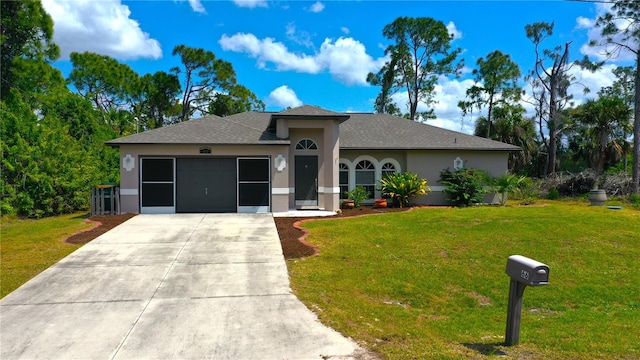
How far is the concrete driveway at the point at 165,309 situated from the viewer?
16.1 ft

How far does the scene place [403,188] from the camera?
17250 mm

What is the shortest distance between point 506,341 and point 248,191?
40.4ft

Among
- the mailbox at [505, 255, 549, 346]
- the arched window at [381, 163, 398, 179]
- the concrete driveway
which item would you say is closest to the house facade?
the arched window at [381, 163, 398, 179]

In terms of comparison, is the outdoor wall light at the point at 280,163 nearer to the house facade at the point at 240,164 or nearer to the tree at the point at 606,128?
the house facade at the point at 240,164

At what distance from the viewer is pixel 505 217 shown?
1359cm

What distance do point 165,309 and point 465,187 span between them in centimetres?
1467

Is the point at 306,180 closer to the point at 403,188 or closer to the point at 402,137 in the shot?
the point at 403,188

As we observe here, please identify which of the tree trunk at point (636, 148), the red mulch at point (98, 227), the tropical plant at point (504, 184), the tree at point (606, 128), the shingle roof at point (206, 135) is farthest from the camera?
the tree at point (606, 128)

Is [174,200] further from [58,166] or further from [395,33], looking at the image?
[395,33]

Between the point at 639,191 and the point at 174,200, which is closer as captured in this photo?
the point at 174,200

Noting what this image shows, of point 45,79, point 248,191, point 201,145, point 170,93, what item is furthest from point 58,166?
point 170,93

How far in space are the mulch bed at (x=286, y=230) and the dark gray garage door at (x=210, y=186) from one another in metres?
2.20

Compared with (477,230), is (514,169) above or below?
above

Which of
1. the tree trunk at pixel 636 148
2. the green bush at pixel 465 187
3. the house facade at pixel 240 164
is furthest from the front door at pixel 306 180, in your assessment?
the tree trunk at pixel 636 148
